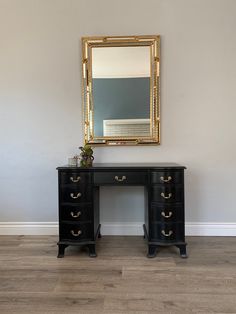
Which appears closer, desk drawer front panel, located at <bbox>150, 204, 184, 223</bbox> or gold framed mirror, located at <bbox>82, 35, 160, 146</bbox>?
desk drawer front panel, located at <bbox>150, 204, 184, 223</bbox>

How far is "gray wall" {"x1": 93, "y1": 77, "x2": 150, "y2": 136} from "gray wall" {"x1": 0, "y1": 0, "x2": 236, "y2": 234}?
8.3 inches

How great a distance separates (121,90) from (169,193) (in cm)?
125

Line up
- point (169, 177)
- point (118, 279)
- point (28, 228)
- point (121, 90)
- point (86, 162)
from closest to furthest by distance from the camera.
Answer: point (118, 279)
point (169, 177)
point (86, 162)
point (121, 90)
point (28, 228)

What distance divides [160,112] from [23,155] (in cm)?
163

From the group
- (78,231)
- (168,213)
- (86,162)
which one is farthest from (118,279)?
(86,162)

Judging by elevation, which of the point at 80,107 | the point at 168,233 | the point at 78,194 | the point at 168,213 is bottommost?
the point at 168,233

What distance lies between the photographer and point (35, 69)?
111 inches

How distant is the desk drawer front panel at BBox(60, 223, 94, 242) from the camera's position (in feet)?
7.65

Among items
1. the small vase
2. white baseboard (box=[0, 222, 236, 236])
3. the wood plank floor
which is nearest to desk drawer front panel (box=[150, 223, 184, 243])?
the wood plank floor

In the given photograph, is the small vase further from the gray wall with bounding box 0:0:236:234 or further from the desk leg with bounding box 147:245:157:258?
the desk leg with bounding box 147:245:157:258

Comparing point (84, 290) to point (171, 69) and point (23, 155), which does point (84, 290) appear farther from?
point (171, 69)

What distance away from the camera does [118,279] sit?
6.21 ft

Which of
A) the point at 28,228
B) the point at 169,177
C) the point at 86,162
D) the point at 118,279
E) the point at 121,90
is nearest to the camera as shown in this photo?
the point at 118,279

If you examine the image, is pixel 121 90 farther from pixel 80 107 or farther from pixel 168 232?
pixel 168 232
